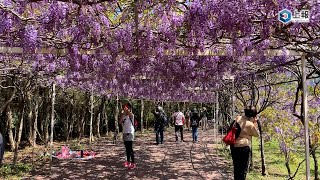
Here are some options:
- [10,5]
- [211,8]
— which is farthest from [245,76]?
[10,5]

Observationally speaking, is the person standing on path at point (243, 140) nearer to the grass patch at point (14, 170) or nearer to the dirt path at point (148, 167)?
the dirt path at point (148, 167)

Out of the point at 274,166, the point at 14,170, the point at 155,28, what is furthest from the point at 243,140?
the point at 14,170

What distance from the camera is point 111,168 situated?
7562mm

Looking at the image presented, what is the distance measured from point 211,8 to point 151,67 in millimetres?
3493

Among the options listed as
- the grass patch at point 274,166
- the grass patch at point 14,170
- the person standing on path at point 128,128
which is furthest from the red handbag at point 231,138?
the grass patch at point 14,170

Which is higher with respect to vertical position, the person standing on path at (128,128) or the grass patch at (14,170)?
the person standing on path at (128,128)
